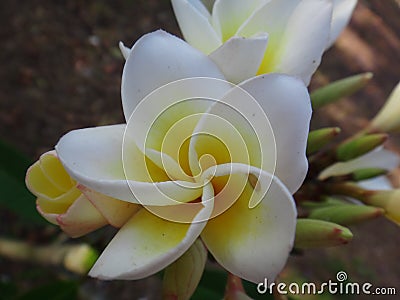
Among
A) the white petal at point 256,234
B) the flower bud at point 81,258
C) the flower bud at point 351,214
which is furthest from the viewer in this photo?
the flower bud at point 81,258

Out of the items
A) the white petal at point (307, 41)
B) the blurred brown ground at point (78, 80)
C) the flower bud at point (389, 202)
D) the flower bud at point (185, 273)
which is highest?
the white petal at point (307, 41)

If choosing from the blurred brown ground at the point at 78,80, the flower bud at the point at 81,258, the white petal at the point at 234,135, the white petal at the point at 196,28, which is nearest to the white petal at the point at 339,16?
the white petal at the point at 196,28

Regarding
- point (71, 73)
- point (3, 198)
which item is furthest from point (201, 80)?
point (71, 73)

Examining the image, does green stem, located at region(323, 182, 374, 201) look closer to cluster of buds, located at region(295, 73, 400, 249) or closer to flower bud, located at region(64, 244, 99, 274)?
cluster of buds, located at region(295, 73, 400, 249)

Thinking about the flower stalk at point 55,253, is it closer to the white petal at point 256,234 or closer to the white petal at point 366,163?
the white petal at point 366,163

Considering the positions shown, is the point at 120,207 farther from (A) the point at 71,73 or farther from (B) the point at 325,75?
(B) the point at 325,75

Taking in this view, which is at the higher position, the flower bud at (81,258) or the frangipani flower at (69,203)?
the frangipani flower at (69,203)
